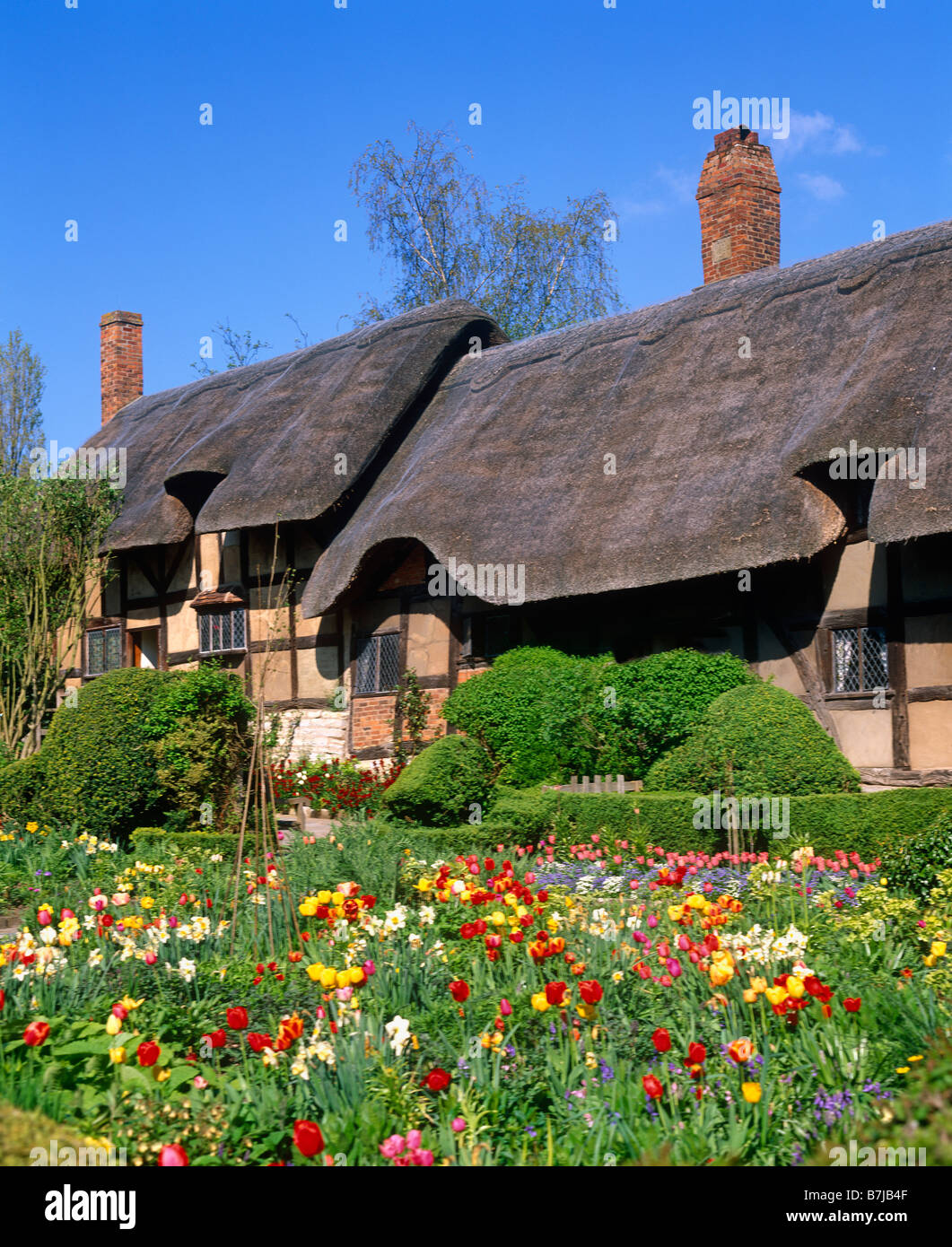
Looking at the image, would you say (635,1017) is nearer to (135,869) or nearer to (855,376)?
(135,869)

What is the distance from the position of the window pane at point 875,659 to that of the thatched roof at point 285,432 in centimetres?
731

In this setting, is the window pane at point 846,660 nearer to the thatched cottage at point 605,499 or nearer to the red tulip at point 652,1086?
the thatched cottage at point 605,499

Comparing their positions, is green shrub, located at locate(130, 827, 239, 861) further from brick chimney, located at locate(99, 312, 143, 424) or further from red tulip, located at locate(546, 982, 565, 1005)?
brick chimney, located at locate(99, 312, 143, 424)

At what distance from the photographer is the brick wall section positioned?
15453 millimetres

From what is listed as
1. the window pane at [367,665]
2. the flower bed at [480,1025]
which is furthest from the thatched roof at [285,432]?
the flower bed at [480,1025]

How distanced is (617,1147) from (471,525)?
10379 millimetres

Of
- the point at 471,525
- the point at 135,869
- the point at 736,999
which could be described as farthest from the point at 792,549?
the point at 736,999

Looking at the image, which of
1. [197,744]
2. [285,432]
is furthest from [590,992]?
[285,432]

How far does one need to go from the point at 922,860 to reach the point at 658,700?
13.9 ft

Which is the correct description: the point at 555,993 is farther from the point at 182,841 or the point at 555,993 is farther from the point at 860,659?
the point at 860,659

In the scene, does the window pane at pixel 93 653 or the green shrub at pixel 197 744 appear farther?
the window pane at pixel 93 653

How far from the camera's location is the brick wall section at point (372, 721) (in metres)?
15.5

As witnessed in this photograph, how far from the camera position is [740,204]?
16469mm

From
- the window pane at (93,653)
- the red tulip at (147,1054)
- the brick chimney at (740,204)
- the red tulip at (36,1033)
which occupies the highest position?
the brick chimney at (740,204)
